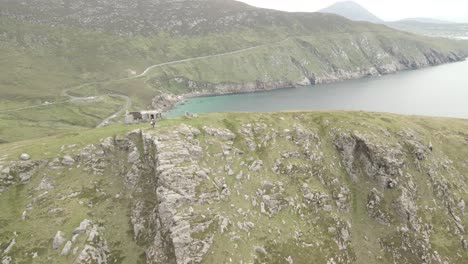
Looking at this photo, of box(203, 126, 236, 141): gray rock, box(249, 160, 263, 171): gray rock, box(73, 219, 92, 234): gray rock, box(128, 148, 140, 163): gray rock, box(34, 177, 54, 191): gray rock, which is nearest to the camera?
box(73, 219, 92, 234): gray rock

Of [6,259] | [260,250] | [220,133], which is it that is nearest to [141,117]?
[220,133]

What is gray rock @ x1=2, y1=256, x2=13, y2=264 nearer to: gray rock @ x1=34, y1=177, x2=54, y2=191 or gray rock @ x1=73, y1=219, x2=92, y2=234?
gray rock @ x1=73, y1=219, x2=92, y2=234

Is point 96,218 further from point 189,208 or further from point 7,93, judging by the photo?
point 7,93

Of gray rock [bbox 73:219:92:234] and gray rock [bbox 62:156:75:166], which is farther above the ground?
gray rock [bbox 62:156:75:166]

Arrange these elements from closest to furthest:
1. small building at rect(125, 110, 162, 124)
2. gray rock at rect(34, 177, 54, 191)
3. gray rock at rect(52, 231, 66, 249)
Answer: gray rock at rect(52, 231, 66, 249) < gray rock at rect(34, 177, 54, 191) < small building at rect(125, 110, 162, 124)

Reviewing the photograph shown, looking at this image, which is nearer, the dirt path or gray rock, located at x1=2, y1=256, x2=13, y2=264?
gray rock, located at x1=2, y1=256, x2=13, y2=264

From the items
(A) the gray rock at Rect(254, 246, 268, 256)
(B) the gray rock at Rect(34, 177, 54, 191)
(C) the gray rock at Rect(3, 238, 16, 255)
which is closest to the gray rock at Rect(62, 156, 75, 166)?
(B) the gray rock at Rect(34, 177, 54, 191)

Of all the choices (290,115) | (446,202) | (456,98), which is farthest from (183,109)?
(456,98)
